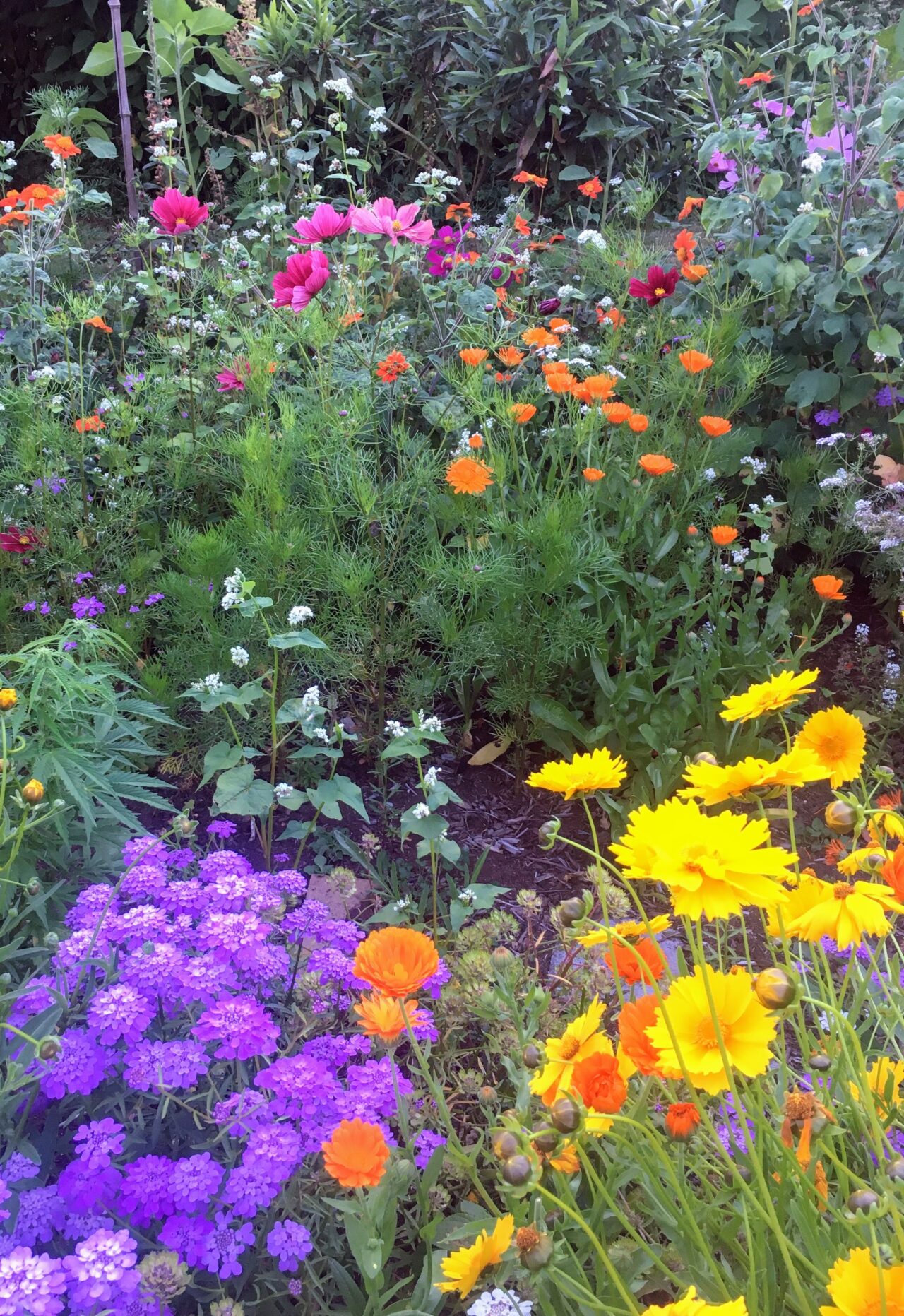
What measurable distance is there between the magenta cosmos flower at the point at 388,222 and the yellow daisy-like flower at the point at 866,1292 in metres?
2.17

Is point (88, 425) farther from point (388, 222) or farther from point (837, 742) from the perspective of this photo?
point (837, 742)

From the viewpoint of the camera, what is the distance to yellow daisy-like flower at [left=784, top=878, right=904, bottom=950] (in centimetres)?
75

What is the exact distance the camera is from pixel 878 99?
317cm

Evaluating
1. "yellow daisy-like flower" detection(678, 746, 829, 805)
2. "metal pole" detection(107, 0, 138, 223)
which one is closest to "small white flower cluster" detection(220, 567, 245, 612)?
"yellow daisy-like flower" detection(678, 746, 829, 805)

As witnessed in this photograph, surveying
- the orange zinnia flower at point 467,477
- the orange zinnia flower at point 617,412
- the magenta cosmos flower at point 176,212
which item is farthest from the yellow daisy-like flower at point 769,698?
the magenta cosmos flower at point 176,212

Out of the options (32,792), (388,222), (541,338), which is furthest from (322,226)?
(32,792)

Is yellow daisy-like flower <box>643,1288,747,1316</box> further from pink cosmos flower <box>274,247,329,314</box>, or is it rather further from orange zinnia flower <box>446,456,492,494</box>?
pink cosmos flower <box>274,247,329,314</box>

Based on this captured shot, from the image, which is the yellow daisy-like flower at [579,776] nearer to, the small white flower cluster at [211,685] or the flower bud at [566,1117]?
the flower bud at [566,1117]

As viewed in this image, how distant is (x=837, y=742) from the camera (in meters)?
1.03

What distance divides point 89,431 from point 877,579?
2.21 m

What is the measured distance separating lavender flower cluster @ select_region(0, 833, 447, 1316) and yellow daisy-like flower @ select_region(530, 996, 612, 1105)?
352mm

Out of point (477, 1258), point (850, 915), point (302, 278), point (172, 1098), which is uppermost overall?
point (302, 278)

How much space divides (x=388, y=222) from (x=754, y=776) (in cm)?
185

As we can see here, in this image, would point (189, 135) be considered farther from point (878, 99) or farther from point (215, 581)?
point (215, 581)
